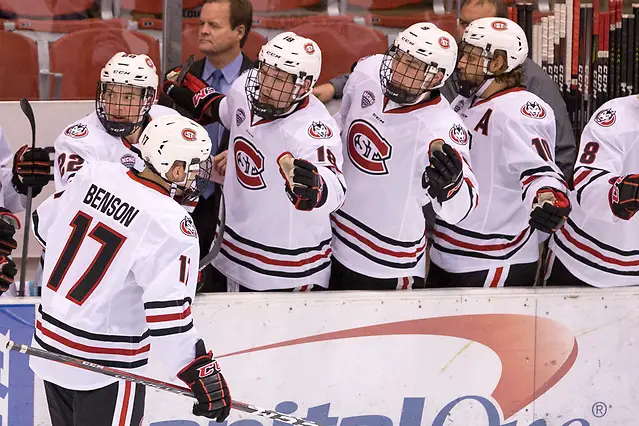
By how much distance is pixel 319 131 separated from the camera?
135 inches

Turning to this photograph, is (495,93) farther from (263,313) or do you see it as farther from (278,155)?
(263,313)

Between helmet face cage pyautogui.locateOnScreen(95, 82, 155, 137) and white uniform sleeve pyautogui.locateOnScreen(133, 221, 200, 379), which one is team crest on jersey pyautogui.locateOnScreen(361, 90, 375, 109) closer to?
helmet face cage pyautogui.locateOnScreen(95, 82, 155, 137)

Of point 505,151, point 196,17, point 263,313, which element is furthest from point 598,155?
point 196,17

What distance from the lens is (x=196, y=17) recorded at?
4.78 meters

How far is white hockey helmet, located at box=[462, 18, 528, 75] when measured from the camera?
3609 mm

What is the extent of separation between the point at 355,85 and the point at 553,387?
45.7 inches

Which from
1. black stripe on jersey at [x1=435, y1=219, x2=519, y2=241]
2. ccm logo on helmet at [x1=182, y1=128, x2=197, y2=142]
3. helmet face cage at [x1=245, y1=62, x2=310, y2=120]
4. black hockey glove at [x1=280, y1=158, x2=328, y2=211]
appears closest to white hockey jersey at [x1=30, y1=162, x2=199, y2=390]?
ccm logo on helmet at [x1=182, y1=128, x2=197, y2=142]

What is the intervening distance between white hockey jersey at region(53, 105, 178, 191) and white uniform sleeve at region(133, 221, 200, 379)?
0.78m

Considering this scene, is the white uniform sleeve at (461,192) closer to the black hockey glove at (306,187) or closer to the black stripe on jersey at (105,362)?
the black hockey glove at (306,187)

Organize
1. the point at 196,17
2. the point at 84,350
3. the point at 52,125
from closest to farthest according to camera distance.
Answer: the point at 84,350, the point at 52,125, the point at 196,17

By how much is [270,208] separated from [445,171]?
57 centimetres

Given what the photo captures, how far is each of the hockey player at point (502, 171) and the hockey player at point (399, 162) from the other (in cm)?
14

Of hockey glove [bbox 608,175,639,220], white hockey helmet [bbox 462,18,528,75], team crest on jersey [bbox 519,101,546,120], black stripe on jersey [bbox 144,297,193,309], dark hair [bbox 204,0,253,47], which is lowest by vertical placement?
black stripe on jersey [bbox 144,297,193,309]

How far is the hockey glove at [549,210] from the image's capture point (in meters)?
3.46
